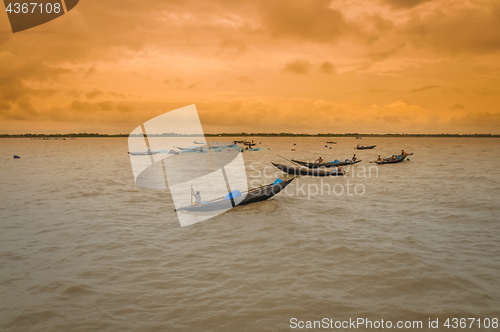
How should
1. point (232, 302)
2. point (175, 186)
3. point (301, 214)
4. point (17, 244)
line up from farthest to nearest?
point (175, 186), point (301, 214), point (17, 244), point (232, 302)

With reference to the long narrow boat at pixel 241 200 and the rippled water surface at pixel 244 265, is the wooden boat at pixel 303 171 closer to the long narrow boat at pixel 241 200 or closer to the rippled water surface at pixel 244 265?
the long narrow boat at pixel 241 200

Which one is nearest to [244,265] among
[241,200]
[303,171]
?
[241,200]

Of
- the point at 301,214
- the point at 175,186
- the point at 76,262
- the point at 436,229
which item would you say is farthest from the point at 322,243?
the point at 175,186

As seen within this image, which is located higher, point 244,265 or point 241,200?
point 241,200

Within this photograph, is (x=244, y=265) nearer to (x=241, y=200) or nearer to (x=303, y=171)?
(x=241, y=200)

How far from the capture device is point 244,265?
7738 mm

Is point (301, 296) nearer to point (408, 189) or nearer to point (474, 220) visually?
point (474, 220)

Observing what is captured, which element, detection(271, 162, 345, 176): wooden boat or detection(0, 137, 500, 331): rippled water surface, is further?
detection(271, 162, 345, 176): wooden boat

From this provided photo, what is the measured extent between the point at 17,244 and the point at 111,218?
347cm

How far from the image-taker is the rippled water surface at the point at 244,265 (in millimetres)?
5672

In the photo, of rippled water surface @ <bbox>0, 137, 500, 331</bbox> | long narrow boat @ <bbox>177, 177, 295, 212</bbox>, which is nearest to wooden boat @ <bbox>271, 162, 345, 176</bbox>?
long narrow boat @ <bbox>177, 177, 295, 212</bbox>

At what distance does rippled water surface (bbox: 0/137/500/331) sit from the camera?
223 inches

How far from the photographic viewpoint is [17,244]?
928 cm

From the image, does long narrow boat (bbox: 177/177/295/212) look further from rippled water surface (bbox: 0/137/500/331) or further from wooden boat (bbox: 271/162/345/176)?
wooden boat (bbox: 271/162/345/176)
